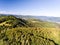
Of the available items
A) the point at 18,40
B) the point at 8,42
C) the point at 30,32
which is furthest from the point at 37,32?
the point at 8,42

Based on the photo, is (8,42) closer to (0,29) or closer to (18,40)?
(18,40)

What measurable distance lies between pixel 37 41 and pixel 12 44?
40.3 feet

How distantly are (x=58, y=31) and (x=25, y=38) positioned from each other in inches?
804

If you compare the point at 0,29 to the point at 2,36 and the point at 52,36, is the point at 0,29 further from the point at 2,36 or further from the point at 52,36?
the point at 52,36

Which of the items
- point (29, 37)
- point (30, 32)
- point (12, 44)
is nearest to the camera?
point (12, 44)

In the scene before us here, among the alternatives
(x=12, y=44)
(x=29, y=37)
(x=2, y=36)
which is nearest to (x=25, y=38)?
(x=29, y=37)

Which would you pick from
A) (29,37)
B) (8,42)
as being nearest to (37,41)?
(29,37)

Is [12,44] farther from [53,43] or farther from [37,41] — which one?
[53,43]

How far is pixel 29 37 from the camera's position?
212 ft

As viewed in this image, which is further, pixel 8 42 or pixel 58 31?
pixel 58 31

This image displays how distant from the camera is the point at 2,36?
216 ft

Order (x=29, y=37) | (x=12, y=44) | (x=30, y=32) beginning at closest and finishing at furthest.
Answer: (x=12, y=44), (x=29, y=37), (x=30, y=32)

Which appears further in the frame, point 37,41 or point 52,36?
point 52,36

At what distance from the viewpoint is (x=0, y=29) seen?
74.2 metres
